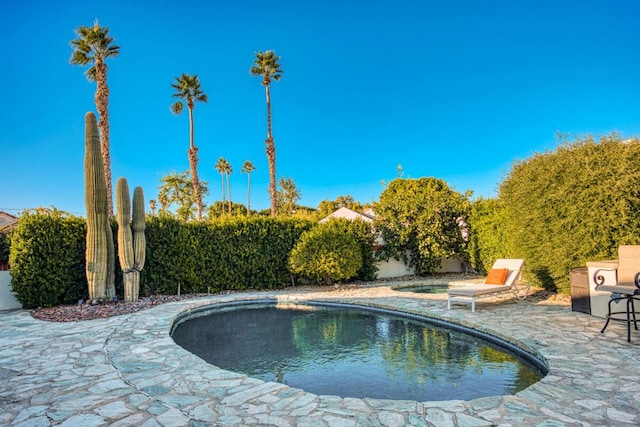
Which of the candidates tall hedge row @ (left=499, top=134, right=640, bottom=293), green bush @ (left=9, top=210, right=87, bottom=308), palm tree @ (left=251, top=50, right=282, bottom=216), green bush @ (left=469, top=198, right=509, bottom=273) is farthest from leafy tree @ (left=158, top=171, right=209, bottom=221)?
tall hedge row @ (left=499, top=134, right=640, bottom=293)

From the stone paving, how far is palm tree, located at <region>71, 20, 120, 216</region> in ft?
34.5

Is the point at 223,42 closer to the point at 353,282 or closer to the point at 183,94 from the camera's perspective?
the point at 183,94

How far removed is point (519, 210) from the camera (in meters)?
9.88

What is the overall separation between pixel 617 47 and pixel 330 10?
8882 mm

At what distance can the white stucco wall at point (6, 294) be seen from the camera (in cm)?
959

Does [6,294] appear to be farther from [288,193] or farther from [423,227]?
[288,193]

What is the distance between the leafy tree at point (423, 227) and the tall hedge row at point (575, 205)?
512 centimetres

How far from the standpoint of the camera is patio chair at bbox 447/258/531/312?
25.4 feet

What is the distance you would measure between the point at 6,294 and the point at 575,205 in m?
14.1

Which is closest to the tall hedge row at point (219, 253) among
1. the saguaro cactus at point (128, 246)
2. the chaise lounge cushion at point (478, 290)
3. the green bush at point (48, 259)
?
the saguaro cactus at point (128, 246)

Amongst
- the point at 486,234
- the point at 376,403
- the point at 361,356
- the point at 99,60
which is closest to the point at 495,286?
the point at 361,356

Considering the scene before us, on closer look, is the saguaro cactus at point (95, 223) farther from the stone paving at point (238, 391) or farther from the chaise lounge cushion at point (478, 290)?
the chaise lounge cushion at point (478, 290)

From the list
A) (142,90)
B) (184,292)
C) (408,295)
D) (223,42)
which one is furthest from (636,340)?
(142,90)

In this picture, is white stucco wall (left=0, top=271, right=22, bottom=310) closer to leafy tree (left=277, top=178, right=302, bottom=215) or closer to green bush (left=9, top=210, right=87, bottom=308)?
green bush (left=9, top=210, right=87, bottom=308)
